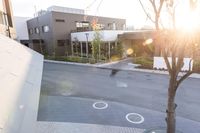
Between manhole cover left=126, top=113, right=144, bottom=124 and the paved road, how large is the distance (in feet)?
0.26

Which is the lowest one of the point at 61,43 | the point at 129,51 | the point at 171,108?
the point at 171,108

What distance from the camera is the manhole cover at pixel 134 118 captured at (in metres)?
6.64

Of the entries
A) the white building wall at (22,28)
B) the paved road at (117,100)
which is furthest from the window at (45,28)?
the paved road at (117,100)

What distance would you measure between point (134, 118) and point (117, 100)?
217 cm

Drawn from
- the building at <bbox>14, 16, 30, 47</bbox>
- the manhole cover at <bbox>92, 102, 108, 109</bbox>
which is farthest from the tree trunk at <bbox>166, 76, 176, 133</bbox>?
the building at <bbox>14, 16, 30, 47</bbox>

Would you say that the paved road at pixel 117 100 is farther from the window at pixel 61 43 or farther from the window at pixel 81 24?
the window at pixel 81 24

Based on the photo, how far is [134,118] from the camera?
6895 millimetres

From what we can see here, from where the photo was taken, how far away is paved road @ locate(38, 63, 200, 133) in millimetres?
6832

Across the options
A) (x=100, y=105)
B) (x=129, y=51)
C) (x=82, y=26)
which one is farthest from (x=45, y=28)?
(x=100, y=105)

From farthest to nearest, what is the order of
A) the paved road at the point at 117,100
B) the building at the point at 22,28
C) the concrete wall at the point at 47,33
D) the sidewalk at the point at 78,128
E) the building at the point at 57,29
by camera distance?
the building at the point at 22,28, the concrete wall at the point at 47,33, the building at the point at 57,29, the paved road at the point at 117,100, the sidewalk at the point at 78,128

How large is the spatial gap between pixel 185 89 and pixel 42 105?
8.20 metres

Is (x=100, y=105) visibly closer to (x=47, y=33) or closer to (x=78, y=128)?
(x=78, y=128)

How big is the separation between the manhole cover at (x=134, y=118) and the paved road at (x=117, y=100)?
8 cm

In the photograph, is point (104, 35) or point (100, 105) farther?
point (104, 35)
